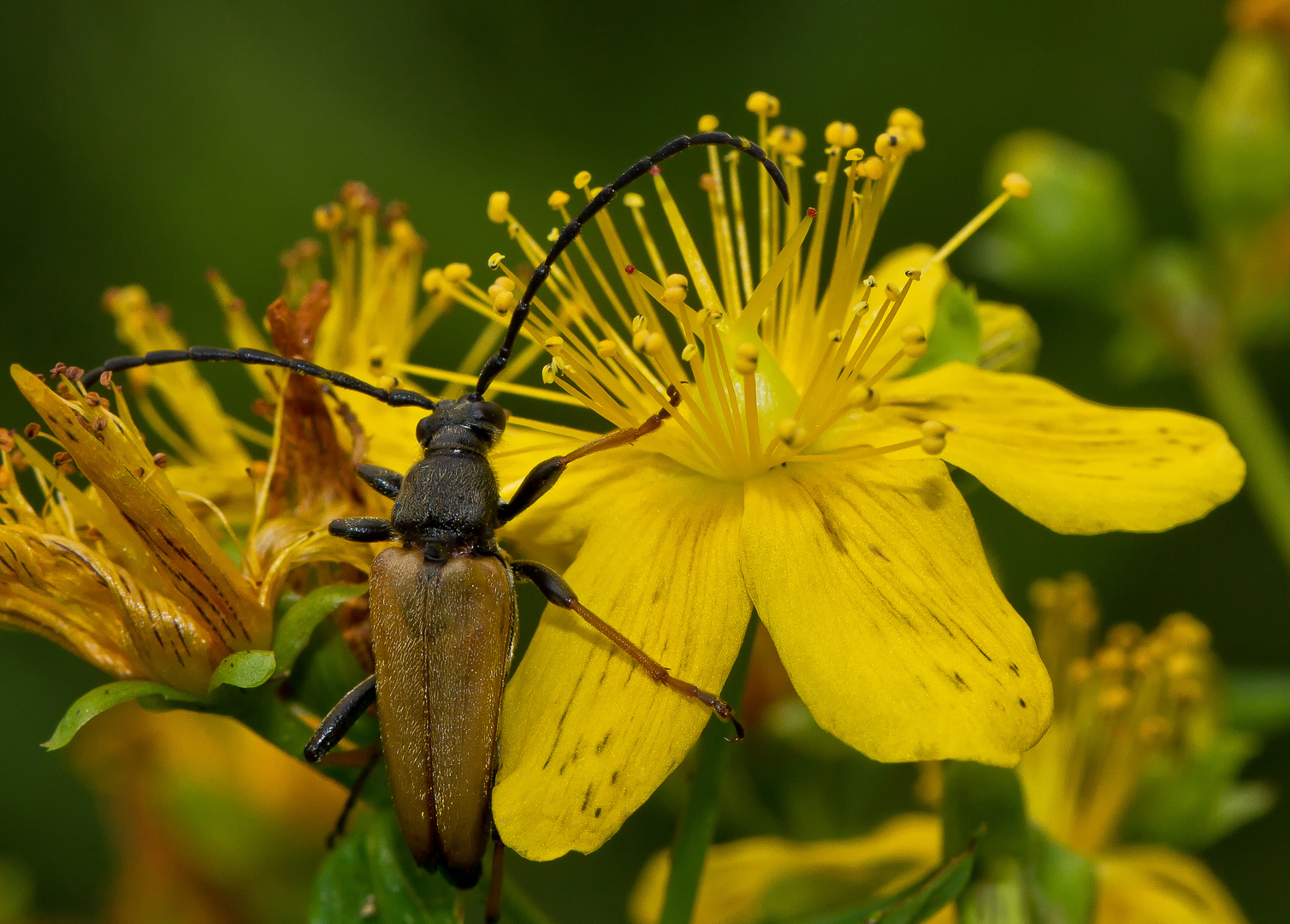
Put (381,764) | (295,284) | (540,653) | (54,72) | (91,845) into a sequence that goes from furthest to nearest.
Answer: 1. (54,72)
2. (91,845)
3. (295,284)
4. (381,764)
5. (540,653)

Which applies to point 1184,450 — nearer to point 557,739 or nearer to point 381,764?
point 557,739

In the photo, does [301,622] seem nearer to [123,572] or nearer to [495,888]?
[123,572]

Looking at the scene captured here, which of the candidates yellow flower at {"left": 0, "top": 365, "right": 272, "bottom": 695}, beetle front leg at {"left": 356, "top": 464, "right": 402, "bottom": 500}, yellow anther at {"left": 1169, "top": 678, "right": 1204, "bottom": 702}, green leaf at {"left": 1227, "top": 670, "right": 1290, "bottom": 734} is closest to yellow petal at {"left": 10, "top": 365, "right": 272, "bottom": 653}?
yellow flower at {"left": 0, "top": 365, "right": 272, "bottom": 695}

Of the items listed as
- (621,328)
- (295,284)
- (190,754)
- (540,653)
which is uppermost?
(295,284)

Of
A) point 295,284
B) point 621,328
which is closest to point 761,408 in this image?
point 295,284

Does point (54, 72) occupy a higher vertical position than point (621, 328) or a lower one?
higher

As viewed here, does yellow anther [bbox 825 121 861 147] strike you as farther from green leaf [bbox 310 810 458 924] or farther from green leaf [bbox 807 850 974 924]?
green leaf [bbox 310 810 458 924]

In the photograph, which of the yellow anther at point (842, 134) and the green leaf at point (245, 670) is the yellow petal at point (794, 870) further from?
the yellow anther at point (842, 134)

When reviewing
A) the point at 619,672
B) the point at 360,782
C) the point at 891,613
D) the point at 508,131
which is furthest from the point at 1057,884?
the point at 508,131

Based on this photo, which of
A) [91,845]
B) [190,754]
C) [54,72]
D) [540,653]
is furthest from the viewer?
[54,72]
